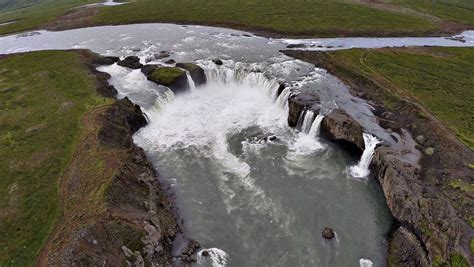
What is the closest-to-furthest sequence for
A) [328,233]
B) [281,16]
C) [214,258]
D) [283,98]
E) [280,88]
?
[214,258]
[328,233]
[283,98]
[280,88]
[281,16]

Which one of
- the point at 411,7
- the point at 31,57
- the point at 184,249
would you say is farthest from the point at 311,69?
the point at 411,7

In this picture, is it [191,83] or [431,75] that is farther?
[191,83]

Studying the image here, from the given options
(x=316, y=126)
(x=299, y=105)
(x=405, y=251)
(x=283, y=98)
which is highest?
(x=299, y=105)

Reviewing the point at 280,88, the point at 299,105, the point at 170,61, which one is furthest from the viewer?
the point at 170,61

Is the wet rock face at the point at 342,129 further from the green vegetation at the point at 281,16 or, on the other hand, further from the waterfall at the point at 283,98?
the green vegetation at the point at 281,16

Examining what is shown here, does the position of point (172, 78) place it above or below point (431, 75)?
below

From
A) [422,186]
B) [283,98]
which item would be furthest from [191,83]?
[422,186]

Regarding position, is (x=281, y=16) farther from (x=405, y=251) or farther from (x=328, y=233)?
(x=405, y=251)
